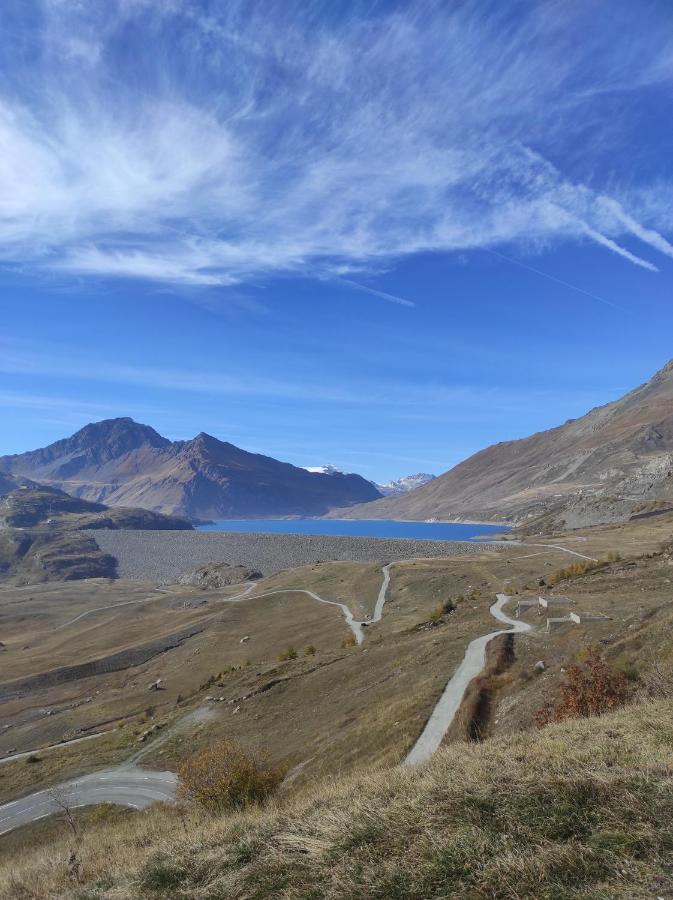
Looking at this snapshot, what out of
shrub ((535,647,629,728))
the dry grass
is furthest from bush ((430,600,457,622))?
the dry grass

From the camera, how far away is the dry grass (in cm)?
660

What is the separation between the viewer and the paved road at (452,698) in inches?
875

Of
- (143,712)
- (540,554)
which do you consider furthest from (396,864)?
(540,554)

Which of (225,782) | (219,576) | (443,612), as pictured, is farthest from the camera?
(219,576)

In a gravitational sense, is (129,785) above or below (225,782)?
below

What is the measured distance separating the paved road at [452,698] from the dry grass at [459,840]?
19.2 ft

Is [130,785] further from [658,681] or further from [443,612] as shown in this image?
[658,681]

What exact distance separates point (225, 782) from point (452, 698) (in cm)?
1186

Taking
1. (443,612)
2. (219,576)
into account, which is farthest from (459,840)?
(219,576)

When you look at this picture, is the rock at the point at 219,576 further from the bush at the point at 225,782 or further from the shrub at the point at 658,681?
the shrub at the point at 658,681

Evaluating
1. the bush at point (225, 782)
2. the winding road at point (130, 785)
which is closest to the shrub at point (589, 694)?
the winding road at point (130, 785)

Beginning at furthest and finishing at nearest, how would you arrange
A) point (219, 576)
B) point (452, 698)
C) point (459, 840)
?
point (219, 576), point (452, 698), point (459, 840)

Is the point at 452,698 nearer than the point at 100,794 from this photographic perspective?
Yes

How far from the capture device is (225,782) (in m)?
21.1
